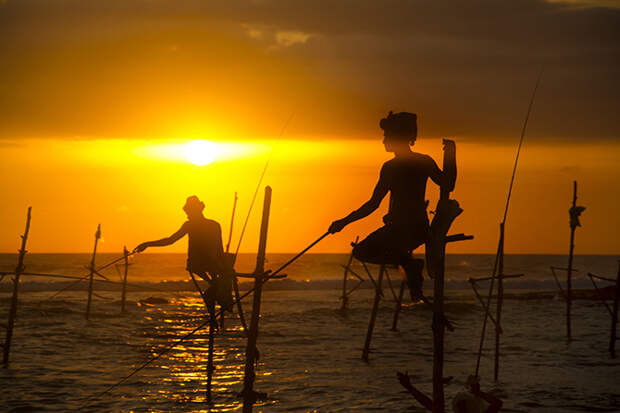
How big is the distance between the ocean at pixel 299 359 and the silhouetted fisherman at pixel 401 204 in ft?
29.8

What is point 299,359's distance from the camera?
2252 cm

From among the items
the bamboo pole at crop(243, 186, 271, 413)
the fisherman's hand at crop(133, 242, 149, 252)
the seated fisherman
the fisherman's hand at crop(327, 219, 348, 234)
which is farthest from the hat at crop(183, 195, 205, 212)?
the fisherman's hand at crop(327, 219, 348, 234)

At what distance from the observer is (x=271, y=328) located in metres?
31.9

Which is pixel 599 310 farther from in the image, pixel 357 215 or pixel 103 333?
pixel 357 215

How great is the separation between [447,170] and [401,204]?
22.4 inches

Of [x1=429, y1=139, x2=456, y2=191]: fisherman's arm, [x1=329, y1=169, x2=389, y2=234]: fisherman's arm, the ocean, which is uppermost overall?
[x1=429, y1=139, x2=456, y2=191]: fisherman's arm

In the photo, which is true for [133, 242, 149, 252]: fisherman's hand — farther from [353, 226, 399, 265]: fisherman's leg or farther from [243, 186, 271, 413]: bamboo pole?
[353, 226, 399, 265]: fisherman's leg

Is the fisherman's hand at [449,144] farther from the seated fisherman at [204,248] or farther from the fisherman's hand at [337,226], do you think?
the seated fisherman at [204,248]

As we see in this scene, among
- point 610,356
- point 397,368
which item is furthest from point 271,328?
point 610,356

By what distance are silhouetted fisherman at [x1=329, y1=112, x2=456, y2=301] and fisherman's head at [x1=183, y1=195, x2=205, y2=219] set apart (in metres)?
5.90

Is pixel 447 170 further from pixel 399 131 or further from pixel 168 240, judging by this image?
pixel 168 240

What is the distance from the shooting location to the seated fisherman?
1197cm

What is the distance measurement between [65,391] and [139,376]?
8.74ft

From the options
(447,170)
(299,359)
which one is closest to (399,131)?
(447,170)
